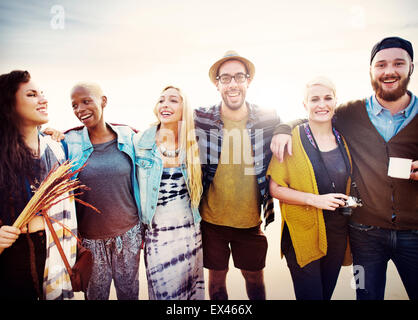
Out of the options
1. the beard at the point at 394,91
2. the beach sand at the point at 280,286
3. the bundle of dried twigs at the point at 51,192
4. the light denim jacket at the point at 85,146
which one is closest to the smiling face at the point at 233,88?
the light denim jacket at the point at 85,146

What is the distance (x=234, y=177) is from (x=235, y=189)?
4.9 inches

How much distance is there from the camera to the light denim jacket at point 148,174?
2.02 metres

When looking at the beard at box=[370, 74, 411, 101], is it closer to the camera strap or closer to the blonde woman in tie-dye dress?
the camera strap

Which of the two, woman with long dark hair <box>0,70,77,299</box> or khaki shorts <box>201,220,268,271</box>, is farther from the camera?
khaki shorts <box>201,220,268,271</box>

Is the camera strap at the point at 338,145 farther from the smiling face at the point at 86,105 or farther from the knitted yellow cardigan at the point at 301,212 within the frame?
the smiling face at the point at 86,105

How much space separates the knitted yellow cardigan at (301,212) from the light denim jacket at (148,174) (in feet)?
2.98

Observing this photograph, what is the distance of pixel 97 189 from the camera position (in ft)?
6.18

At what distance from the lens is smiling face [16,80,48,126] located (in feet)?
5.57

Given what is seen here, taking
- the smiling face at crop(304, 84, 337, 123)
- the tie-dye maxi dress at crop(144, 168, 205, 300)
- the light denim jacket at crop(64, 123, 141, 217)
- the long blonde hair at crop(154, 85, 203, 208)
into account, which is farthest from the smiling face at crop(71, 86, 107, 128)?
the smiling face at crop(304, 84, 337, 123)

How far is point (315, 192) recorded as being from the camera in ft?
6.05

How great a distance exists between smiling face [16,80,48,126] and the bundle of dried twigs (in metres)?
0.43
